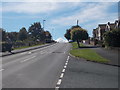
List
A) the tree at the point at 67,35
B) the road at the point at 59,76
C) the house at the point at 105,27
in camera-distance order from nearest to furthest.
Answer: the road at the point at 59,76
the house at the point at 105,27
the tree at the point at 67,35

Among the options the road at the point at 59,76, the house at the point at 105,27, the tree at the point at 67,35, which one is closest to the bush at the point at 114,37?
the road at the point at 59,76

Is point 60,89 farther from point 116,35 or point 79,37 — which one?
point 79,37

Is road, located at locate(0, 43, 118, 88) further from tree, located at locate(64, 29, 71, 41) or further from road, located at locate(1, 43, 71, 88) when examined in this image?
tree, located at locate(64, 29, 71, 41)

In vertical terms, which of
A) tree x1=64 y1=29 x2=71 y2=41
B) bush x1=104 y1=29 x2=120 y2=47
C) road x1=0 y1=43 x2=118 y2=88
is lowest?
road x1=0 y1=43 x2=118 y2=88

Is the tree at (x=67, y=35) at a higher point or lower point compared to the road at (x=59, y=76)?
higher

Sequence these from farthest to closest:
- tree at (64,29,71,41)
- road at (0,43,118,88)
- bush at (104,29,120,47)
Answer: tree at (64,29,71,41) → bush at (104,29,120,47) → road at (0,43,118,88)

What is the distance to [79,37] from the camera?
5078 cm

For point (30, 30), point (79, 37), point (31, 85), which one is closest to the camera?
point (31, 85)

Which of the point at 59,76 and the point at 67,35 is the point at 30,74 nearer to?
the point at 59,76

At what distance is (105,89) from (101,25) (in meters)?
88.1

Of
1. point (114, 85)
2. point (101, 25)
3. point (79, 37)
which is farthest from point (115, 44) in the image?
point (101, 25)

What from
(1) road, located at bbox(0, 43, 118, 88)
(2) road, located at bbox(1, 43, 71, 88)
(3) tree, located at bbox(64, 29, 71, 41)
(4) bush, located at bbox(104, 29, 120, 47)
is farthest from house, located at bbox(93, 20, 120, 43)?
(1) road, located at bbox(0, 43, 118, 88)

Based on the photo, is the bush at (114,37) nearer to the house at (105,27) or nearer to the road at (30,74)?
the road at (30,74)

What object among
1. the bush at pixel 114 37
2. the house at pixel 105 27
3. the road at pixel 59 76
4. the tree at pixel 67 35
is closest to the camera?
the road at pixel 59 76
